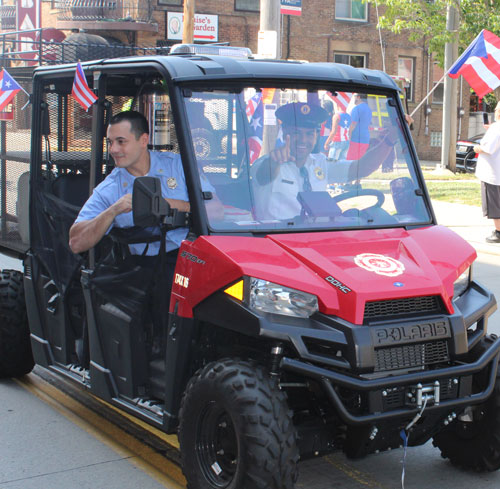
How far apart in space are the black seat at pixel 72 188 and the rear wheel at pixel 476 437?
2694 millimetres

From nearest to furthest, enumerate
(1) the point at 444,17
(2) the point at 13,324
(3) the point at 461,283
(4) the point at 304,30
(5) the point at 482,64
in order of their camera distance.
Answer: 1. (3) the point at 461,283
2. (2) the point at 13,324
3. (5) the point at 482,64
4. (1) the point at 444,17
5. (4) the point at 304,30

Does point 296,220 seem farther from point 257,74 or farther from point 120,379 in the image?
point 120,379

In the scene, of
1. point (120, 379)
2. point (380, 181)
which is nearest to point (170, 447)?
point (120, 379)

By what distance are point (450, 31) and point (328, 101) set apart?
1843cm

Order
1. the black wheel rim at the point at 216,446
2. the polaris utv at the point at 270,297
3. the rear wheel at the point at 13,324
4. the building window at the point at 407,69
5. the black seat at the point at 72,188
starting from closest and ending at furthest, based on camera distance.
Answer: the polaris utv at the point at 270,297
the black wheel rim at the point at 216,446
the black seat at the point at 72,188
the rear wheel at the point at 13,324
the building window at the point at 407,69

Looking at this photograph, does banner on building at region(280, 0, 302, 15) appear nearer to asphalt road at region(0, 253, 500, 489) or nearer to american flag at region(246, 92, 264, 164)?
asphalt road at region(0, 253, 500, 489)

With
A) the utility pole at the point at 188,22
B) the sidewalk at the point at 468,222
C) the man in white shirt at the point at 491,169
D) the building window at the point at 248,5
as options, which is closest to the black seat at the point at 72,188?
the sidewalk at the point at 468,222

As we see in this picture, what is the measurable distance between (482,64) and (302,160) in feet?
24.1

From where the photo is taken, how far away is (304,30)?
103 feet

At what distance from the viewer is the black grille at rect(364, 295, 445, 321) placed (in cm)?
360

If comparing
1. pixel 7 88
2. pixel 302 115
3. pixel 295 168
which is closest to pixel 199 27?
pixel 7 88

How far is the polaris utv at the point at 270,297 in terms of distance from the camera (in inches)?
139

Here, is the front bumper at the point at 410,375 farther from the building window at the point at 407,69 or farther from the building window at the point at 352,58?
the building window at the point at 407,69

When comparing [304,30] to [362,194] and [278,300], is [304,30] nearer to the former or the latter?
[362,194]
